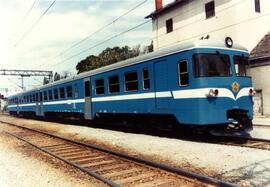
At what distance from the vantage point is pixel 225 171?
23.9ft

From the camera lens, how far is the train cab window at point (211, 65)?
10977 millimetres

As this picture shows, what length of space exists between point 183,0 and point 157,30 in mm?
4971

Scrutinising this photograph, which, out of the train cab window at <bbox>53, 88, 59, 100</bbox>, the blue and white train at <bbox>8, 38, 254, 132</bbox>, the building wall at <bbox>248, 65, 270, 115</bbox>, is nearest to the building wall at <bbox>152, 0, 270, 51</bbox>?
the building wall at <bbox>248, 65, 270, 115</bbox>

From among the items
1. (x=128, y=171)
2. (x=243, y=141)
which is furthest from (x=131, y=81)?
(x=128, y=171)

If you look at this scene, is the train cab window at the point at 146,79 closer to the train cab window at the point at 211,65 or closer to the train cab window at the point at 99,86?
the train cab window at the point at 211,65

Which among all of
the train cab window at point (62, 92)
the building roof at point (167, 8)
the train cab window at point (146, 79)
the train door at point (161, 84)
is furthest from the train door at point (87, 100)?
the building roof at point (167, 8)

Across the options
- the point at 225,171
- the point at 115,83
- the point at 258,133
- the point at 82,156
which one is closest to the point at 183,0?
the point at 115,83

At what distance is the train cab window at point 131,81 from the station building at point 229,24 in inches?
534

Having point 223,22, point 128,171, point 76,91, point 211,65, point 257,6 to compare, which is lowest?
point 128,171

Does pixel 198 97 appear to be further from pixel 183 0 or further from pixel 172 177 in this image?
pixel 183 0

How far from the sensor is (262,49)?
85.0 feet

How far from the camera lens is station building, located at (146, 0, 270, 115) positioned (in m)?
25.2

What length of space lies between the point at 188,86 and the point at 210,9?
18765mm

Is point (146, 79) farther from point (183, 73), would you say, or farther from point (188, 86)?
point (188, 86)
